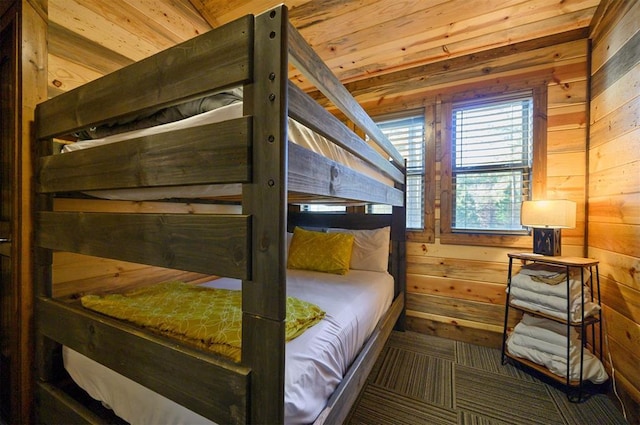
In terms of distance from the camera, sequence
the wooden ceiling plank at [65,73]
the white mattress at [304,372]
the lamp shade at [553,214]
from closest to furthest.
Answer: the white mattress at [304,372], the wooden ceiling plank at [65,73], the lamp shade at [553,214]

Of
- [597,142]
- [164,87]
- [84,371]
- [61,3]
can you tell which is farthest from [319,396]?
[597,142]

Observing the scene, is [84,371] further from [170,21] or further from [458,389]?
[170,21]

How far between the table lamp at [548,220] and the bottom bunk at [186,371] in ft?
4.40

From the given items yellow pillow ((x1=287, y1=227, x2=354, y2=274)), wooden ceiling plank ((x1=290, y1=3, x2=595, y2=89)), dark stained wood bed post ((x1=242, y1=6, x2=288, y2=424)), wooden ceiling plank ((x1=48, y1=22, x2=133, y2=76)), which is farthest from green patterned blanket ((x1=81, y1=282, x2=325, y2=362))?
wooden ceiling plank ((x1=290, y1=3, x2=595, y2=89))

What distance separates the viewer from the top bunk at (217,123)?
669 millimetres

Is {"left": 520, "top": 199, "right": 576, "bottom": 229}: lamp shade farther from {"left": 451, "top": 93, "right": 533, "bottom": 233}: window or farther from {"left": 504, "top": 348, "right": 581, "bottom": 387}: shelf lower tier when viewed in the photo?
{"left": 504, "top": 348, "right": 581, "bottom": 387}: shelf lower tier

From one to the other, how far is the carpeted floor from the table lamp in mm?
876

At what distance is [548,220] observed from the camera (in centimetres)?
177

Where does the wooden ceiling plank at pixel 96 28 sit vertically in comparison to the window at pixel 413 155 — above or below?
above

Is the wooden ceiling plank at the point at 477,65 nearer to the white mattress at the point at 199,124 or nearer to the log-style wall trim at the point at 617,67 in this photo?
the log-style wall trim at the point at 617,67

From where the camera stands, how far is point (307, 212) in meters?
2.92

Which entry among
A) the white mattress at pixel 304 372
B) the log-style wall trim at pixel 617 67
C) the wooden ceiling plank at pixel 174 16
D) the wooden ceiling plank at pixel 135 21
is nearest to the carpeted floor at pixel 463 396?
the white mattress at pixel 304 372

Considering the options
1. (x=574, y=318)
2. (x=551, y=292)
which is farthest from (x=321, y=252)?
(x=574, y=318)

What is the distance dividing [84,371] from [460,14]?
292cm
